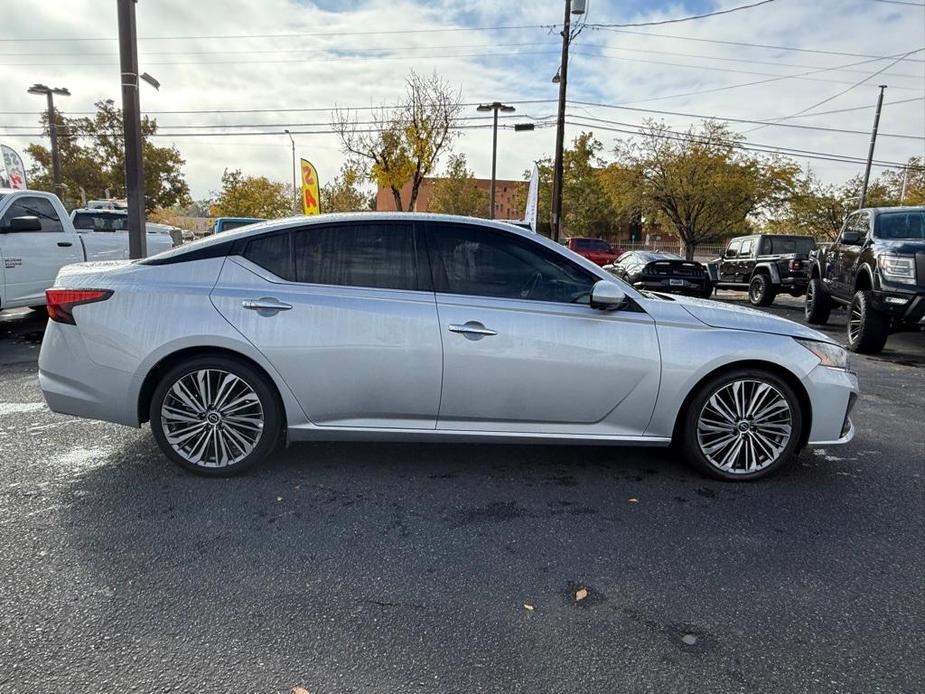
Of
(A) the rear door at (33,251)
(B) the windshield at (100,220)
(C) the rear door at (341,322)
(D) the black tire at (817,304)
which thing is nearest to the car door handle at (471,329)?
(C) the rear door at (341,322)

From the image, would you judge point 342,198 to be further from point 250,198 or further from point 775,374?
point 775,374

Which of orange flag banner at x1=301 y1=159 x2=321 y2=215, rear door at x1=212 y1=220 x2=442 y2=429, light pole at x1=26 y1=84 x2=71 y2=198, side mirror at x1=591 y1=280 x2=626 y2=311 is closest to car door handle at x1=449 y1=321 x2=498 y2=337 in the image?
rear door at x1=212 y1=220 x2=442 y2=429

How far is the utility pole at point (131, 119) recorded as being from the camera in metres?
9.35

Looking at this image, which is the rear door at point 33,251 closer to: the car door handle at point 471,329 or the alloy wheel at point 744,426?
the car door handle at point 471,329

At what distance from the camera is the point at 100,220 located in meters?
13.8

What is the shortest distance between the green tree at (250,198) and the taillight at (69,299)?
174 ft

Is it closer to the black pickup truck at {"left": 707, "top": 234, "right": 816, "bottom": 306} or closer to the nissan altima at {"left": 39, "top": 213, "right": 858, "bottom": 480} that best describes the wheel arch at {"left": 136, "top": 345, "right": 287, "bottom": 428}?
the nissan altima at {"left": 39, "top": 213, "right": 858, "bottom": 480}

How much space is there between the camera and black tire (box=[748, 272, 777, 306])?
49.0ft

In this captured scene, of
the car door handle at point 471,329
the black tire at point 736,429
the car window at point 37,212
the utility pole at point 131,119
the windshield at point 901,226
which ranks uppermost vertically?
the utility pole at point 131,119

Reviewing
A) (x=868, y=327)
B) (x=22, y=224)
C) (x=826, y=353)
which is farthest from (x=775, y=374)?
(x=22, y=224)

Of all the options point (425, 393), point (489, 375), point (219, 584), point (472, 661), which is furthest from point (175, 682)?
point (489, 375)

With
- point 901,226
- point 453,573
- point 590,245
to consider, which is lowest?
point 453,573

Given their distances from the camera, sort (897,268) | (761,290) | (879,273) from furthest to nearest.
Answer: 1. (761,290)
2. (879,273)
3. (897,268)

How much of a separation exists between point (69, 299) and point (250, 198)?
56074mm
